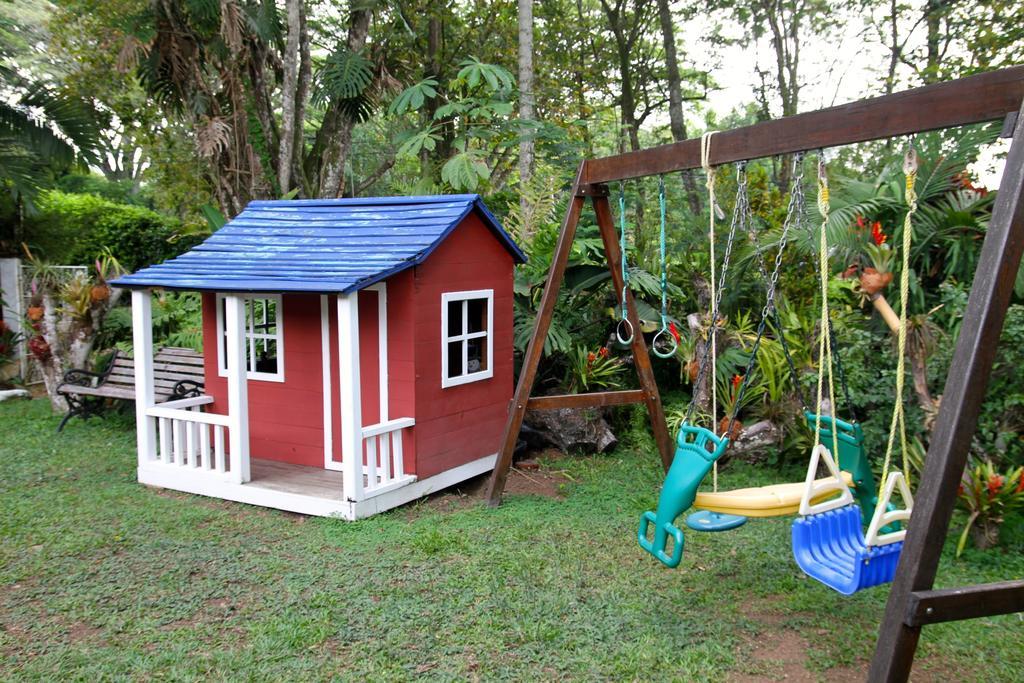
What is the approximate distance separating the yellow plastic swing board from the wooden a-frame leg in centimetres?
232

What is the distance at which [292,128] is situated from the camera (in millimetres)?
11734

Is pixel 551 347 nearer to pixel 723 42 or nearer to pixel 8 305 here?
pixel 8 305

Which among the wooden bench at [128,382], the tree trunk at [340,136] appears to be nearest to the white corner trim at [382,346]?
the wooden bench at [128,382]

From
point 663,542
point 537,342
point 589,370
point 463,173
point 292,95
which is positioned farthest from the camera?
point 292,95

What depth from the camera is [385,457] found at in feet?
20.0

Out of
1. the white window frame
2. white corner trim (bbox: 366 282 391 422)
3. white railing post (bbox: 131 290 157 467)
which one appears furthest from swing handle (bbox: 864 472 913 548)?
white railing post (bbox: 131 290 157 467)

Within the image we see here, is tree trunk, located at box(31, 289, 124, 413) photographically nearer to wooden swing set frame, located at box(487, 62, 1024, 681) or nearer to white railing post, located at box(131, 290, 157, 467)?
white railing post, located at box(131, 290, 157, 467)

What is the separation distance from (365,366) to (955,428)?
4.75 metres

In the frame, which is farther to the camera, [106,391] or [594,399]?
[106,391]

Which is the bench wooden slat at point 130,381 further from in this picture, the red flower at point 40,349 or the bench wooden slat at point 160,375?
the red flower at point 40,349

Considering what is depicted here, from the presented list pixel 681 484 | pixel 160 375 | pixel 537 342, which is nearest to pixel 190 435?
pixel 160 375

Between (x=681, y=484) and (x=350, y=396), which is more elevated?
(x=350, y=396)

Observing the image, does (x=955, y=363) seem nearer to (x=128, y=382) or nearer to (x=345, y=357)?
(x=345, y=357)

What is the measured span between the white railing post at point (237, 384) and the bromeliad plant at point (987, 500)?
529 cm
